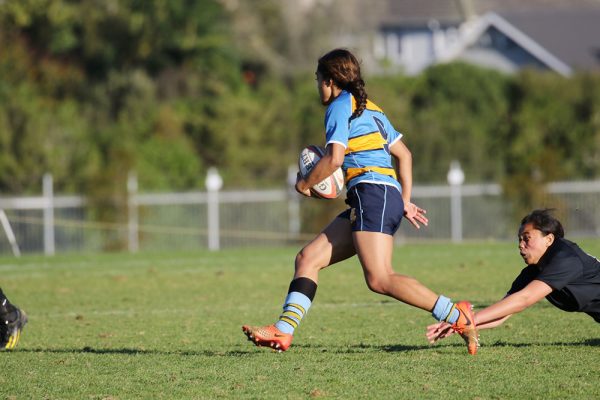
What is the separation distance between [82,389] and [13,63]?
2917 cm

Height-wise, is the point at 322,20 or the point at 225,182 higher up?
the point at 322,20

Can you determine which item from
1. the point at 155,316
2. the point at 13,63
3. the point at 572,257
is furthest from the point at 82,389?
the point at 13,63

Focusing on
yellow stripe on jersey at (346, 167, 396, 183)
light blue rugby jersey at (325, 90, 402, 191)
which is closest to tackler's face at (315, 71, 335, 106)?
light blue rugby jersey at (325, 90, 402, 191)

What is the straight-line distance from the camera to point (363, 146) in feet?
23.8

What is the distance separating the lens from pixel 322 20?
46.1 meters

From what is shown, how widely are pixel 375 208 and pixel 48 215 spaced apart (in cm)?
1766

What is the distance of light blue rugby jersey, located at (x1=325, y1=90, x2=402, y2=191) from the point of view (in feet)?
23.5

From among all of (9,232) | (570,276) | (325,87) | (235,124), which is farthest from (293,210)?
(570,276)

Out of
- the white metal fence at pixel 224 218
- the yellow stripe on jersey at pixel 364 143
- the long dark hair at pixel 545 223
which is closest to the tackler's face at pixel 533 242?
the long dark hair at pixel 545 223

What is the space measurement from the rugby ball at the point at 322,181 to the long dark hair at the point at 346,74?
0.39m

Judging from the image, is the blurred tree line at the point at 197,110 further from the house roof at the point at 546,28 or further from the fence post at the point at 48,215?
the house roof at the point at 546,28

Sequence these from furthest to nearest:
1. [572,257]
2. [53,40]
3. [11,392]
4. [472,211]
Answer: [53,40] → [472,211] → [572,257] → [11,392]

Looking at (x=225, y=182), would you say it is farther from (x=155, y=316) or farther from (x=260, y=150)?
(x=155, y=316)

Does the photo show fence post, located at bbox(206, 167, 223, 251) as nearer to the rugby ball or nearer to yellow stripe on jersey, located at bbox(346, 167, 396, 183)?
the rugby ball
